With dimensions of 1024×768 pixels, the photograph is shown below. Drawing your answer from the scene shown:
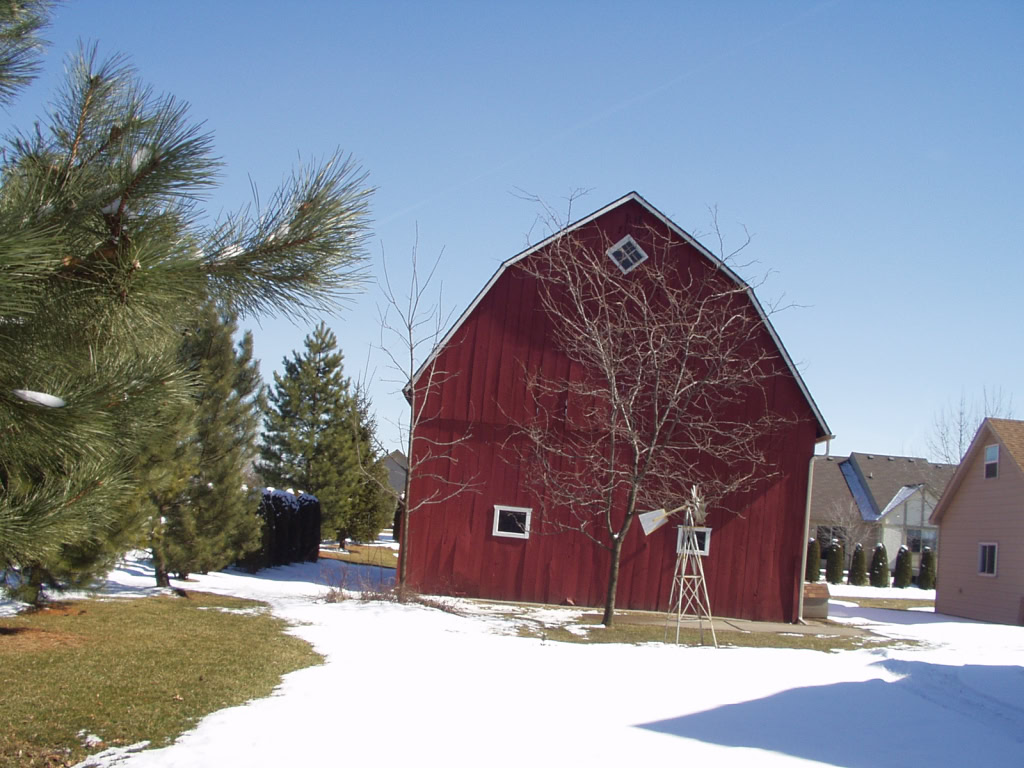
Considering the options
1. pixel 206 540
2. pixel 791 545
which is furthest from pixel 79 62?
pixel 791 545

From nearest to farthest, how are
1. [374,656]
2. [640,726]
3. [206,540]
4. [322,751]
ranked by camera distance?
[322,751]
[640,726]
[374,656]
[206,540]

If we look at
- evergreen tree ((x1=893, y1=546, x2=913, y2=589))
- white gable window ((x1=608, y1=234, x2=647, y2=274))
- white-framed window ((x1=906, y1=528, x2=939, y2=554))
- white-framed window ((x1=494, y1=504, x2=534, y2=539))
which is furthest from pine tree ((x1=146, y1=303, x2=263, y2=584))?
white-framed window ((x1=906, y1=528, x2=939, y2=554))

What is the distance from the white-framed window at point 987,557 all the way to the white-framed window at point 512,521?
43.8ft

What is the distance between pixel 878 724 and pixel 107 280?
6.60 metres

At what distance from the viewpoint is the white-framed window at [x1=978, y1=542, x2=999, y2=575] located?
21548mm

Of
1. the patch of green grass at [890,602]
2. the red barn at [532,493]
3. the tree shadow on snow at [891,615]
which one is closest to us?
the red barn at [532,493]

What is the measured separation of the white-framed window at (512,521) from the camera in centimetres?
1575

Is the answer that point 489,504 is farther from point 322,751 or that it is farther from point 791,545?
point 322,751

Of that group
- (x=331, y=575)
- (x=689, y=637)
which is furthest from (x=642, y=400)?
(x=331, y=575)

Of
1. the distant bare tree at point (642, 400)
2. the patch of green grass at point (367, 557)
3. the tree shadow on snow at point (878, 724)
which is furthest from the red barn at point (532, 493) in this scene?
the patch of green grass at point (367, 557)

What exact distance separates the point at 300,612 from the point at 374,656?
352 centimetres

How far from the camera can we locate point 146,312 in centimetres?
322

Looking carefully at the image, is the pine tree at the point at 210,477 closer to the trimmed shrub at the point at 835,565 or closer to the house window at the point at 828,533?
the trimmed shrub at the point at 835,565

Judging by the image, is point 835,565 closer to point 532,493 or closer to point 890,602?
point 890,602
